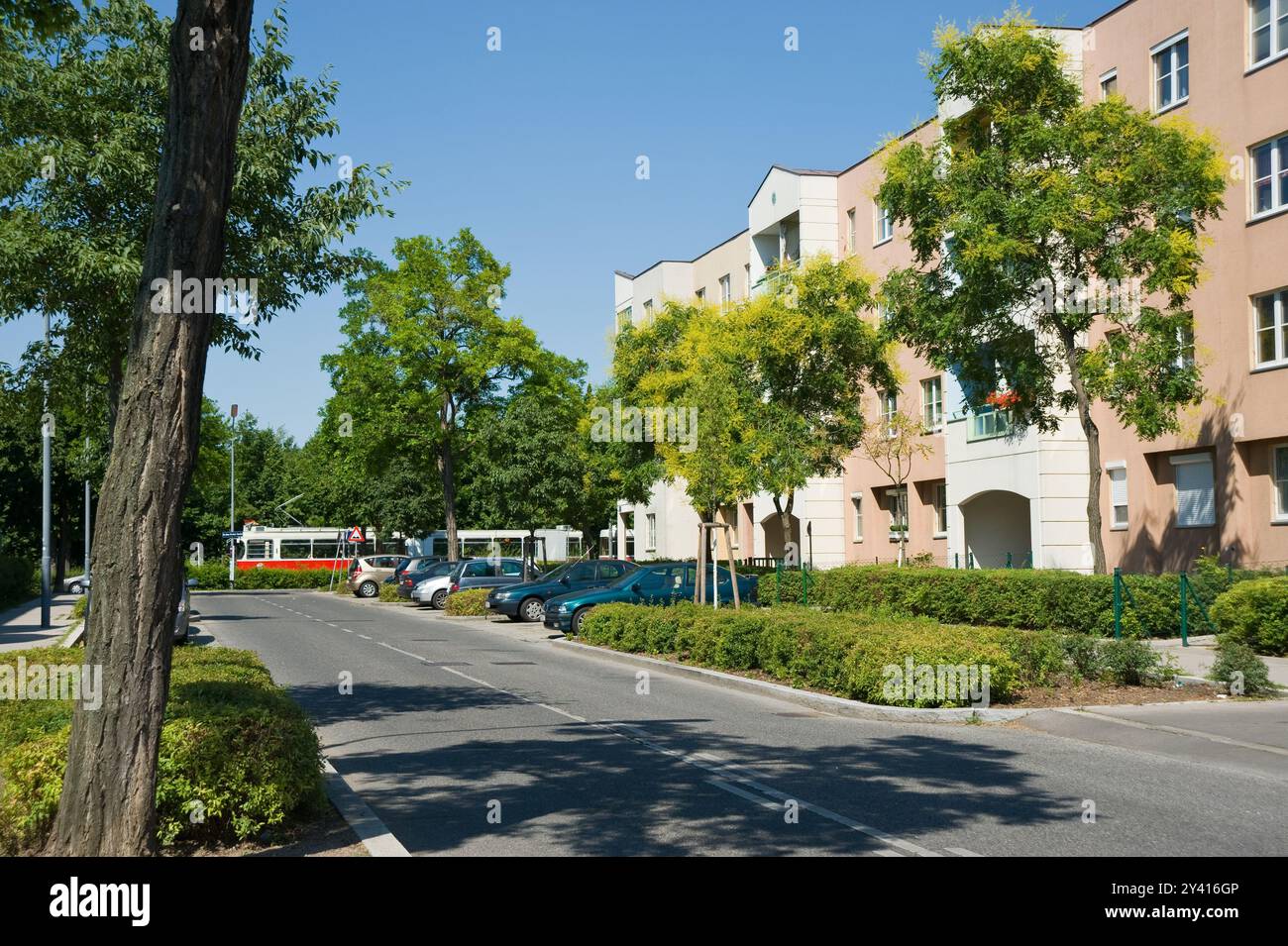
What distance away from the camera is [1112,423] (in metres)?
29.2

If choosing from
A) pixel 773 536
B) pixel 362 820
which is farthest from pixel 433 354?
pixel 362 820

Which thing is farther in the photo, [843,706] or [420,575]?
[420,575]

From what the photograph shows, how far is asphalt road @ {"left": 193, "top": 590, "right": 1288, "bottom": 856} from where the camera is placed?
720cm

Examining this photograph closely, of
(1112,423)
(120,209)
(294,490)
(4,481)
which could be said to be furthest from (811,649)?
(294,490)

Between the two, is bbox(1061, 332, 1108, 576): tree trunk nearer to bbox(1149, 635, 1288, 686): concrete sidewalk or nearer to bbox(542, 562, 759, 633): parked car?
bbox(1149, 635, 1288, 686): concrete sidewalk

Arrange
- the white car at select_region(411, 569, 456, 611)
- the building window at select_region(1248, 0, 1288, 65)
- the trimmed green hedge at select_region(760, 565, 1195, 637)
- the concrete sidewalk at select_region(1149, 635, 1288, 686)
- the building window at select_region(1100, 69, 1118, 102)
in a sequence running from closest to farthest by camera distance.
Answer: the concrete sidewalk at select_region(1149, 635, 1288, 686), the trimmed green hedge at select_region(760, 565, 1195, 637), the building window at select_region(1248, 0, 1288, 65), the building window at select_region(1100, 69, 1118, 102), the white car at select_region(411, 569, 456, 611)

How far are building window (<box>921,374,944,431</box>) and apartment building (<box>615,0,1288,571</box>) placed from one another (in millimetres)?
63

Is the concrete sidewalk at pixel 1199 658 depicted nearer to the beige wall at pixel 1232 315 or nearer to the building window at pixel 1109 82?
the beige wall at pixel 1232 315

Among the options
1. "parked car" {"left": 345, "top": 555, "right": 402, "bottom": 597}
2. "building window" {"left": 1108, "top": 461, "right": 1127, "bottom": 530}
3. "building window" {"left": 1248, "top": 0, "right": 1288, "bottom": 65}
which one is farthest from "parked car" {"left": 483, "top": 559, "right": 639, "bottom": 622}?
"parked car" {"left": 345, "top": 555, "right": 402, "bottom": 597}

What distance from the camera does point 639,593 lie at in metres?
25.8

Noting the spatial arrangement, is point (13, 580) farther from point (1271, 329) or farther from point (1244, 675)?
point (1244, 675)

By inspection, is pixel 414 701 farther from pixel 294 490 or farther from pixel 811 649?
pixel 294 490

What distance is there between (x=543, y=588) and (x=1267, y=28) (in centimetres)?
2114

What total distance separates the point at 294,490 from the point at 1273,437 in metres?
83.6
